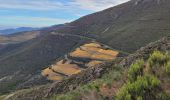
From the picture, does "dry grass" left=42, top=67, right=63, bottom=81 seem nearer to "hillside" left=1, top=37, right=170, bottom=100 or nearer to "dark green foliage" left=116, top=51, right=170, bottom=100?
"hillside" left=1, top=37, right=170, bottom=100

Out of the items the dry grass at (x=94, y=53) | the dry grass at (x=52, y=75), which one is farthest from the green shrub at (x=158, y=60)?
the dry grass at (x=94, y=53)

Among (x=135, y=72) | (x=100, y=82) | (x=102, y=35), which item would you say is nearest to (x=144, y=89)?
(x=135, y=72)

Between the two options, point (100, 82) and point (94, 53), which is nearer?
point (100, 82)

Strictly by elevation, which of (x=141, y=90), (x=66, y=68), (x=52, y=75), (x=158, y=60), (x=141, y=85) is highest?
(x=158, y=60)

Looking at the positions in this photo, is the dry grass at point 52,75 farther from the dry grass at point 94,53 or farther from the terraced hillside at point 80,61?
the dry grass at point 94,53

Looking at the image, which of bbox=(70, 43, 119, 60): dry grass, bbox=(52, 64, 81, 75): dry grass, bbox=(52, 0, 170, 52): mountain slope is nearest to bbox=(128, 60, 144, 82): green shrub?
bbox=(52, 64, 81, 75): dry grass

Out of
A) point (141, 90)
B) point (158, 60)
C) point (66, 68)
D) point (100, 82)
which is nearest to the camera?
point (141, 90)

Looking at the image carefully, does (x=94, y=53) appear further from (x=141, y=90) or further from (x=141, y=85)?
(x=141, y=90)
